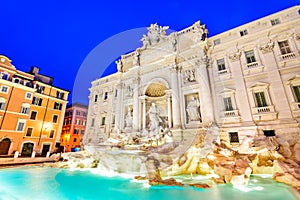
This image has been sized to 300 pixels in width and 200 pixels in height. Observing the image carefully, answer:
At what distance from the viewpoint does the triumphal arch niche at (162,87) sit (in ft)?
42.8

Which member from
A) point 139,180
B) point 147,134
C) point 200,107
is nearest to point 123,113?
point 147,134

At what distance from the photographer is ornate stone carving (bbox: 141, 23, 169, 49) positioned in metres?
17.4

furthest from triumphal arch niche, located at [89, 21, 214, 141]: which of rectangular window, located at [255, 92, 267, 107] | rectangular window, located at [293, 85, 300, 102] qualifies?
rectangular window, located at [293, 85, 300, 102]

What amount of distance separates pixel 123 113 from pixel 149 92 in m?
4.05

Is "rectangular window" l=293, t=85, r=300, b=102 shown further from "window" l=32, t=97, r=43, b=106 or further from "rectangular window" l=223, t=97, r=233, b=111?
"window" l=32, t=97, r=43, b=106

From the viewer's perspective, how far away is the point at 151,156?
8930 mm

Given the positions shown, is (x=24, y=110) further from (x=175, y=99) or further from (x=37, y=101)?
(x=175, y=99)

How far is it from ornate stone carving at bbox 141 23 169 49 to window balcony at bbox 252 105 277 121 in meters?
12.0

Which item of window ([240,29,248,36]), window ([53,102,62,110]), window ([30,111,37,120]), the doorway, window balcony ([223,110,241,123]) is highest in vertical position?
window ([240,29,248,36])

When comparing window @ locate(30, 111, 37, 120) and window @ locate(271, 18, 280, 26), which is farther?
window @ locate(30, 111, 37, 120)

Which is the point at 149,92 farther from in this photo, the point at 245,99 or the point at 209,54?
the point at 245,99

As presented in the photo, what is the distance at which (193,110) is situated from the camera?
12938 millimetres

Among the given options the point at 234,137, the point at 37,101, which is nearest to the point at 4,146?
the point at 37,101

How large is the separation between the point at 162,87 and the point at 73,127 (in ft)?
77.0
